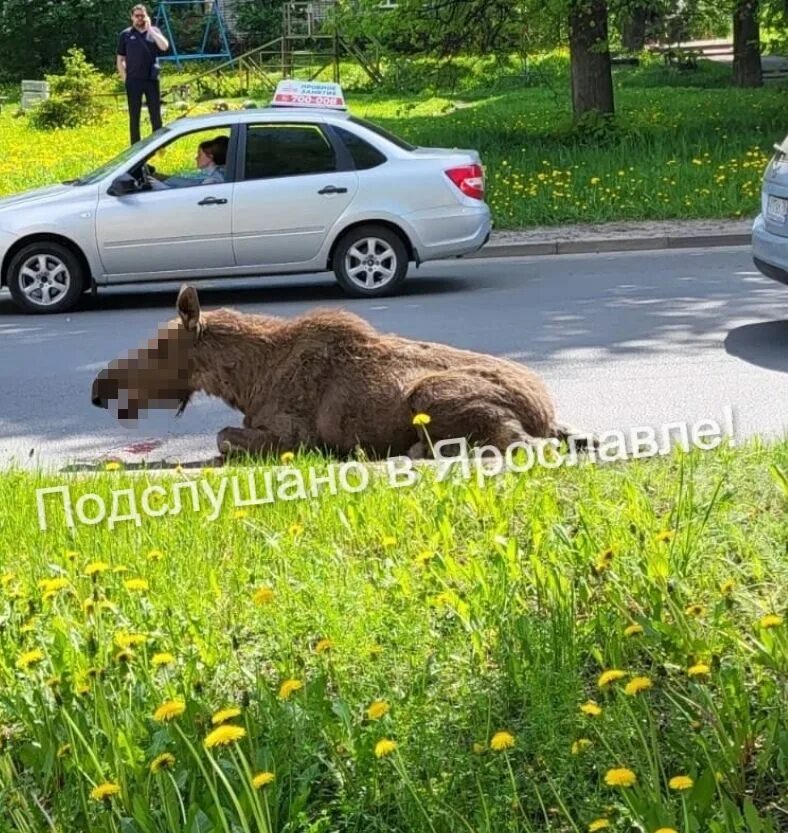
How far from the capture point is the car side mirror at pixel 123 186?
554 inches

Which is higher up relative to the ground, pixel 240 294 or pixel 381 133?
pixel 381 133

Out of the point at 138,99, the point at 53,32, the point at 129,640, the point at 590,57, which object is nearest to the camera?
the point at 129,640

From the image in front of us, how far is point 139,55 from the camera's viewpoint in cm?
2295

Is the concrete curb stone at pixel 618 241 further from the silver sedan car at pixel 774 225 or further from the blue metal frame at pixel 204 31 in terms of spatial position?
the blue metal frame at pixel 204 31

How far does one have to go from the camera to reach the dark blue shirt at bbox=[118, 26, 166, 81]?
75.3 feet

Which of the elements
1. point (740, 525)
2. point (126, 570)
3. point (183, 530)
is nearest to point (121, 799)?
point (126, 570)

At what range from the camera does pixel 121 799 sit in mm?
3439

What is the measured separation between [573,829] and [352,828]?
54 centimetres

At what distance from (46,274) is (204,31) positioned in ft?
123

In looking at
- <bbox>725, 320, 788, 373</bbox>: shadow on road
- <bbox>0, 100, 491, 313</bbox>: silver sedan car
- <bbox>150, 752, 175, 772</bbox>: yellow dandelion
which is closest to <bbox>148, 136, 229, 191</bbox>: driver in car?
<bbox>0, 100, 491, 313</bbox>: silver sedan car

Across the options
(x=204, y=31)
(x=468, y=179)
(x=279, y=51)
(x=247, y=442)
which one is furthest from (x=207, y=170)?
(x=204, y=31)

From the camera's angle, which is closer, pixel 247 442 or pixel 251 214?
pixel 247 442

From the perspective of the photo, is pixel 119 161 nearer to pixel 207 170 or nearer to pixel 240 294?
pixel 207 170

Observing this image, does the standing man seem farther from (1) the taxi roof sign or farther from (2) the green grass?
(2) the green grass
